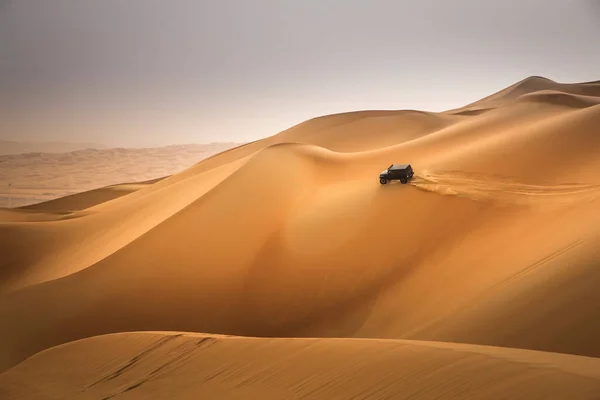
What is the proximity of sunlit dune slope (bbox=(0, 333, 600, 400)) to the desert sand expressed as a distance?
2cm

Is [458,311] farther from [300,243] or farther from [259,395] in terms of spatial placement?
[300,243]

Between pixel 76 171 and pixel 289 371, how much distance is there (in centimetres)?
4410

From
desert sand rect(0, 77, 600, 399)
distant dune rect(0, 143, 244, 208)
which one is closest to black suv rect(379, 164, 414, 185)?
desert sand rect(0, 77, 600, 399)

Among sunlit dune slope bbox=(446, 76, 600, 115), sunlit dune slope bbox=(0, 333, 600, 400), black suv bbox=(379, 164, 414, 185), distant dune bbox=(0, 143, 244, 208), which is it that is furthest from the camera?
sunlit dune slope bbox=(446, 76, 600, 115)

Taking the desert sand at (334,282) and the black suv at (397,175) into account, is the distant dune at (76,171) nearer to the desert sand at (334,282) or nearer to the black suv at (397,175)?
the desert sand at (334,282)

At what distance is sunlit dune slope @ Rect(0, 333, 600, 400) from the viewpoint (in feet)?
8.69

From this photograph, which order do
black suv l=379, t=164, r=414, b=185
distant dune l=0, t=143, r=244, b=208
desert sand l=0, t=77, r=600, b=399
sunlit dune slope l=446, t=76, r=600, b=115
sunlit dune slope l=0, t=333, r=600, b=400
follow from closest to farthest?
1. sunlit dune slope l=0, t=333, r=600, b=400
2. desert sand l=0, t=77, r=600, b=399
3. black suv l=379, t=164, r=414, b=185
4. distant dune l=0, t=143, r=244, b=208
5. sunlit dune slope l=446, t=76, r=600, b=115

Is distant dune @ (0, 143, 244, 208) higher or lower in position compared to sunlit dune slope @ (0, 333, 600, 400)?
higher

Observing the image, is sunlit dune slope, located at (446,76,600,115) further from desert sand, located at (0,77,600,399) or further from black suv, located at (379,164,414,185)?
black suv, located at (379,164,414,185)

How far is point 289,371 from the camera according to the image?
11.1ft

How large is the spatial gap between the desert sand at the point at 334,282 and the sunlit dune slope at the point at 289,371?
2cm

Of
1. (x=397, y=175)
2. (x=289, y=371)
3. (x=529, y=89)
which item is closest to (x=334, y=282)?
(x=289, y=371)

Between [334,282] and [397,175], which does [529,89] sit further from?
[334,282]

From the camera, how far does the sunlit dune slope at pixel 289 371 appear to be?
2648 mm
